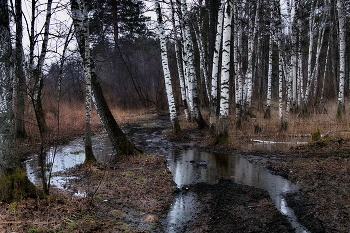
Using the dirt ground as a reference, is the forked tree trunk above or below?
above

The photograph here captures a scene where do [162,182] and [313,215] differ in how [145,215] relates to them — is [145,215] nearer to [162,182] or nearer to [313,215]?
[162,182]

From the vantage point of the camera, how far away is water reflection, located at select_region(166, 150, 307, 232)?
604 cm

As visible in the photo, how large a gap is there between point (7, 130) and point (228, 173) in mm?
5520

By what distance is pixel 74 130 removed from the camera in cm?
1692

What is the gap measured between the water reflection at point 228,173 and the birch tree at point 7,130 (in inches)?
100

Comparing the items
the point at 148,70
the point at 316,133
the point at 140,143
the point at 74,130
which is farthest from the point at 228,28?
the point at 148,70

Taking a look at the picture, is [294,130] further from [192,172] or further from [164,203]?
[164,203]

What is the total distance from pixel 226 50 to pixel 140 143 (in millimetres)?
5622

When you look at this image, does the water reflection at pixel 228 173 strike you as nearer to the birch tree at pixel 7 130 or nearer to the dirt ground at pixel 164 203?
the dirt ground at pixel 164 203

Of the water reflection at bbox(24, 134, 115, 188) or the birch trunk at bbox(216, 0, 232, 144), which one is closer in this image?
the water reflection at bbox(24, 134, 115, 188)

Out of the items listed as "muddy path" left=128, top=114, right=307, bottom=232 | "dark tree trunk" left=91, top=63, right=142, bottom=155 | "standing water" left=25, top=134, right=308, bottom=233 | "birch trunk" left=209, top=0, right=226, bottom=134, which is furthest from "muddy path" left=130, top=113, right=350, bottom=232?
"dark tree trunk" left=91, top=63, right=142, bottom=155

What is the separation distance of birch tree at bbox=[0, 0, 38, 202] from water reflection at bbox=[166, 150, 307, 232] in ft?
8.36

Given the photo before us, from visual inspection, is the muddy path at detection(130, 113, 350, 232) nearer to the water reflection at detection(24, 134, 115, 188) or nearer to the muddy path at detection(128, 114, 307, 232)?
the muddy path at detection(128, 114, 307, 232)

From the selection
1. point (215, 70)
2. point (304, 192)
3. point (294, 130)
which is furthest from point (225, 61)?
point (304, 192)
